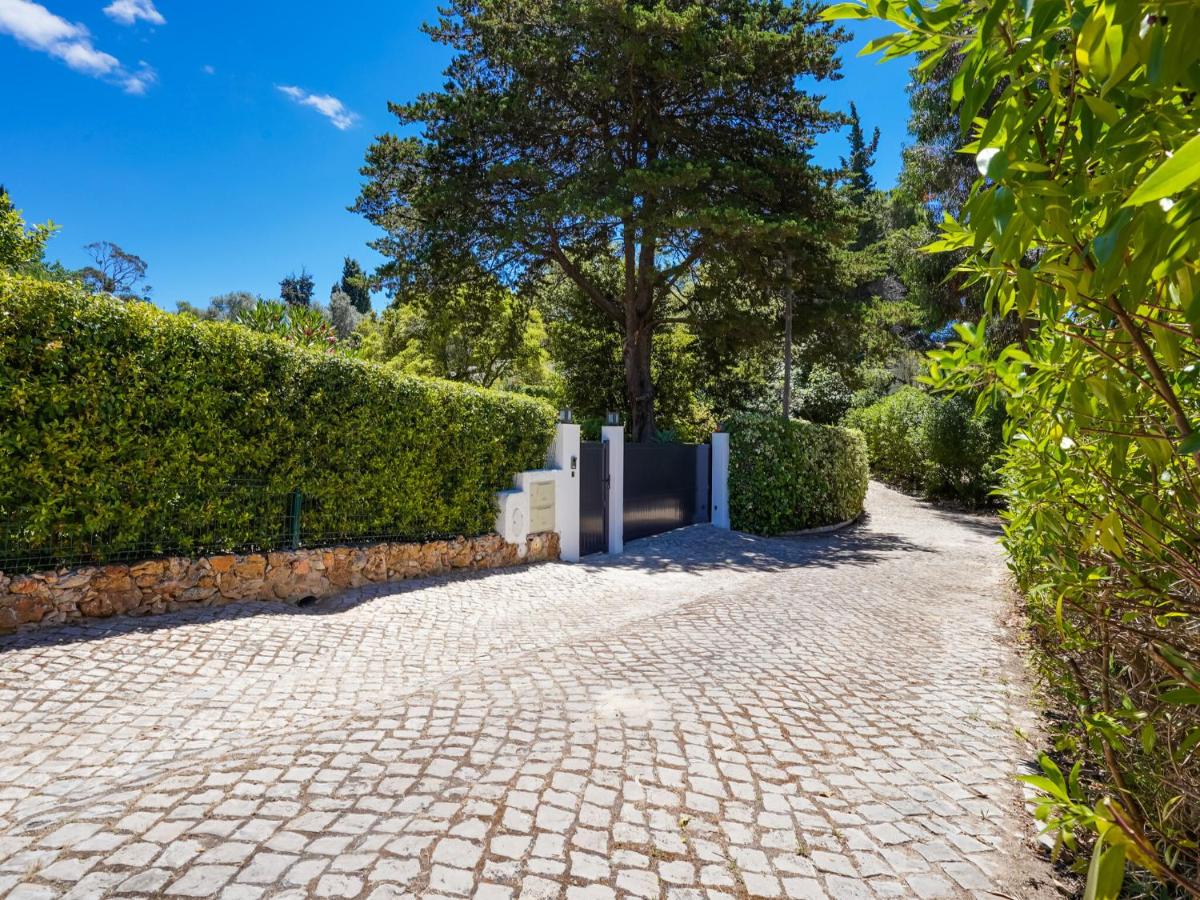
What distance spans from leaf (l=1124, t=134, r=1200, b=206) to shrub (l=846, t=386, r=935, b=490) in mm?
21670

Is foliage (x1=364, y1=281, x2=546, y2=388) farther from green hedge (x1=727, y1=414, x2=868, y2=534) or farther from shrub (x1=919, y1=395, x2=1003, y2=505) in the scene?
shrub (x1=919, y1=395, x2=1003, y2=505)

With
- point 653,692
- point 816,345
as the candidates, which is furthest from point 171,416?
point 816,345

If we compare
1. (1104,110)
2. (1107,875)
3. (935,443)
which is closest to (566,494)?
(1107,875)

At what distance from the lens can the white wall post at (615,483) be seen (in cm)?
1166

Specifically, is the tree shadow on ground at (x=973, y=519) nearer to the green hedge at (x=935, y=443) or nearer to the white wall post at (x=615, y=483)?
the green hedge at (x=935, y=443)

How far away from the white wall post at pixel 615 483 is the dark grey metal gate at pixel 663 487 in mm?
377

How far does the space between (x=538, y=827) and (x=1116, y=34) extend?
117 inches

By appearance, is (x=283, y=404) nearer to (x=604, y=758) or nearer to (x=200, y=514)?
(x=200, y=514)

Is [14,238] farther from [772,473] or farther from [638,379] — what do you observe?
[772,473]

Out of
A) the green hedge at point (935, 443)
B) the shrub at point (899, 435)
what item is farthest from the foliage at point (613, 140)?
the shrub at point (899, 435)

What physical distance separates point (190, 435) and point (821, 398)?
80.1ft

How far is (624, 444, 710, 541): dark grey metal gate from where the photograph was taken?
40.9 ft

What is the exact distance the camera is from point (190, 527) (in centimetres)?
628

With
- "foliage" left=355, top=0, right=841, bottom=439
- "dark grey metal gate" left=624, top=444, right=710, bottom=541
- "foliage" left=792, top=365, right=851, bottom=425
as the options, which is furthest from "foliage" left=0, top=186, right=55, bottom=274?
"foliage" left=792, top=365, right=851, bottom=425
